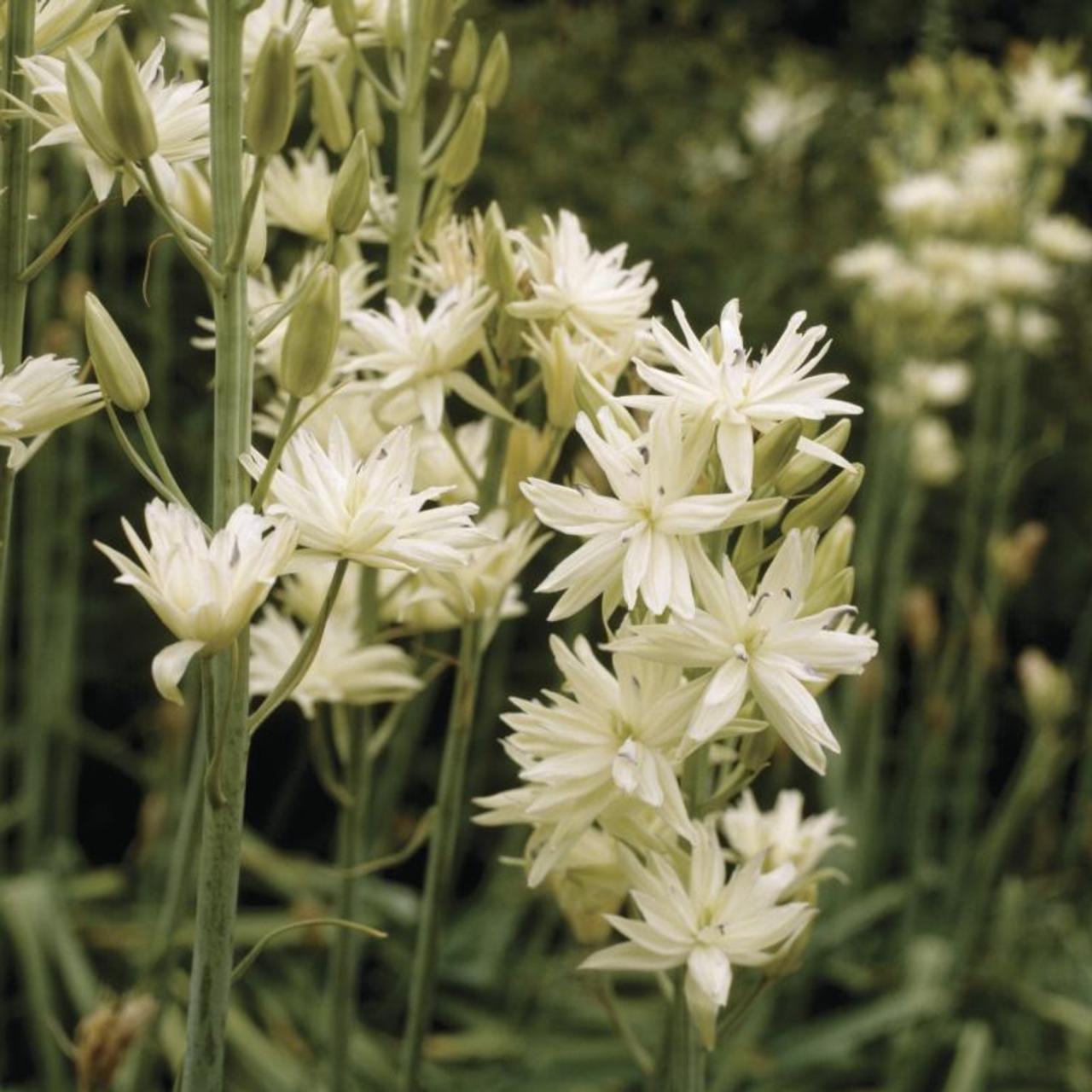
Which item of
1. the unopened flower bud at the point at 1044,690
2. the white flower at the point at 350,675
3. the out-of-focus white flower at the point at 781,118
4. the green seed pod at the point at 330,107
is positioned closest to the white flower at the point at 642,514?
the white flower at the point at 350,675

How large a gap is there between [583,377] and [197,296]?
2.12 metres

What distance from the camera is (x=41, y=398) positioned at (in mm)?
863

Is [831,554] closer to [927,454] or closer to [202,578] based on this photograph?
[202,578]

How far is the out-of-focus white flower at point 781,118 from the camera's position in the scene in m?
3.95

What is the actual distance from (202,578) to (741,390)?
1.14 ft

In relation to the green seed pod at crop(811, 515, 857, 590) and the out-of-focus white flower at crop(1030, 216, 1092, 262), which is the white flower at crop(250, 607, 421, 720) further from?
the out-of-focus white flower at crop(1030, 216, 1092, 262)

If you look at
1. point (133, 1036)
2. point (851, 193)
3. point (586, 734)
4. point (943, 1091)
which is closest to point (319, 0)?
point (586, 734)

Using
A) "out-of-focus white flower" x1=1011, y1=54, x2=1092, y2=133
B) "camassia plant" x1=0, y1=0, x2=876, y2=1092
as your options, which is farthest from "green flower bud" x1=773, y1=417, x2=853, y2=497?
"out-of-focus white flower" x1=1011, y1=54, x2=1092, y2=133

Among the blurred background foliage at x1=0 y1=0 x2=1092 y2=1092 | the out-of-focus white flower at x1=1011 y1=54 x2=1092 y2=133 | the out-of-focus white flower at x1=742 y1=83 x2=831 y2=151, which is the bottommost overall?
the blurred background foliage at x1=0 y1=0 x2=1092 y2=1092

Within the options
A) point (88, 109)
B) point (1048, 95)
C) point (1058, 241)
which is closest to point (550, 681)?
point (1058, 241)

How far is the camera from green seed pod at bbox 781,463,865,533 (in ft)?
2.99

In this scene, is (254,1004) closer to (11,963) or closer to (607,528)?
(11,963)

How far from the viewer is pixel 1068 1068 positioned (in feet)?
7.61

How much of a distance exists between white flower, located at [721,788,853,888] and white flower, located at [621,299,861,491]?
0.37m
